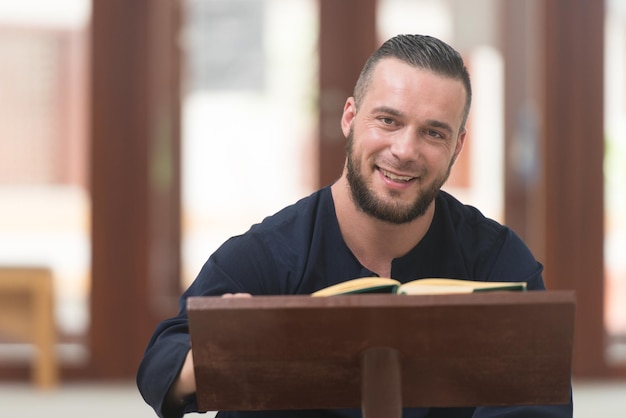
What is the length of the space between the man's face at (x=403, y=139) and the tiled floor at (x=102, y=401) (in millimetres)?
2200

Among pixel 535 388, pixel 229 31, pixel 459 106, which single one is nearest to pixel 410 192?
pixel 459 106

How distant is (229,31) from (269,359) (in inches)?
124

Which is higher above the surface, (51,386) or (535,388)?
(535,388)

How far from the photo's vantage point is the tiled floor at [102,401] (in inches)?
149

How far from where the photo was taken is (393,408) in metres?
1.44

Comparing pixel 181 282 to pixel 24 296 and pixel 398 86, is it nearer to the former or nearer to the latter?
pixel 24 296

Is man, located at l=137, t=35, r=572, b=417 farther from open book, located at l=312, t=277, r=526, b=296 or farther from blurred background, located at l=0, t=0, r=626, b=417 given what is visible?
blurred background, located at l=0, t=0, r=626, b=417

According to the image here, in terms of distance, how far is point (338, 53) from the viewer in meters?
4.46

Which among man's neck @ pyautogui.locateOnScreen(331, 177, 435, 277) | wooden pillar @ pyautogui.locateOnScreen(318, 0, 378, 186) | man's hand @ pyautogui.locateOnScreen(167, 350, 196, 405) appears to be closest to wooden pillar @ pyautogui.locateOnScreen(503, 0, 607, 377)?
wooden pillar @ pyautogui.locateOnScreen(318, 0, 378, 186)

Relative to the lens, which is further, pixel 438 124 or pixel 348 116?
pixel 348 116


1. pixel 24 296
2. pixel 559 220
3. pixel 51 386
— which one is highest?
pixel 559 220

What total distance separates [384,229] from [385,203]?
0.22 feet

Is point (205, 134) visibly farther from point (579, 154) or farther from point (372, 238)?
point (372, 238)

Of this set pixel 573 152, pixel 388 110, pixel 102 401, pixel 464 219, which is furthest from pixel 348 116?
pixel 573 152
